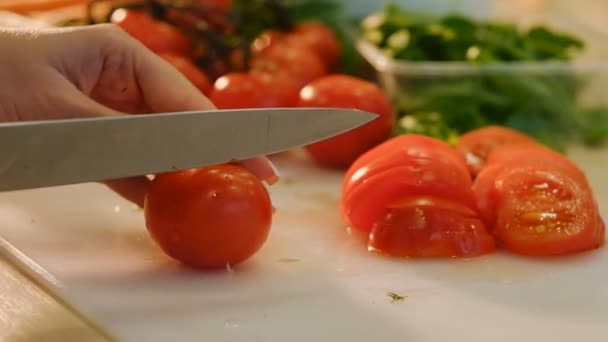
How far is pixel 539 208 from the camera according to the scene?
3.53ft

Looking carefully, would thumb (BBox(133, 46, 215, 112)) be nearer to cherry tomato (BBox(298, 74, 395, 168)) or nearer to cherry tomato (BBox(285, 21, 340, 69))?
cherry tomato (BBox(298, 74, 395, 168))

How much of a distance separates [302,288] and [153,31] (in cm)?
84

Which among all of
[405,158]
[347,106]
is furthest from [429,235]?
[347,106]

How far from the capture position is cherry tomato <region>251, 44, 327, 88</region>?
5.35 ft

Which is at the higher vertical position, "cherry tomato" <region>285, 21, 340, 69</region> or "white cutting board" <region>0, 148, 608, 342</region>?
"white cutting board" <region>0, 148, 608, 342</region>

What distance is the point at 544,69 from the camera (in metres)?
1.60

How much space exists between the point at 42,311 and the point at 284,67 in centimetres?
83

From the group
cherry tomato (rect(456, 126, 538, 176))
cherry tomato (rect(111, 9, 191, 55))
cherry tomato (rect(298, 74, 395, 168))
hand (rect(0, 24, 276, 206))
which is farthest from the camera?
cherry tomato (rect(111, 9, 191, 55))

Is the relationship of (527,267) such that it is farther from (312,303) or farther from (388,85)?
(388,85)

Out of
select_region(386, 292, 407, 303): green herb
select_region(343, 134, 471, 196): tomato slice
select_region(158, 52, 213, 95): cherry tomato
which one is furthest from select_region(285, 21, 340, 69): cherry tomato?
select_region(386, 292, 407, 303): green herb

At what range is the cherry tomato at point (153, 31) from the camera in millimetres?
1660

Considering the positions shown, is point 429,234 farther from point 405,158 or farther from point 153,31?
point 153,31

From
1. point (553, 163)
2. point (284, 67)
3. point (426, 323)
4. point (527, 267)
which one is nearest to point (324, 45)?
point (284, 67)

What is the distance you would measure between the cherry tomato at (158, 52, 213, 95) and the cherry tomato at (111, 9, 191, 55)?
0.10 meters
